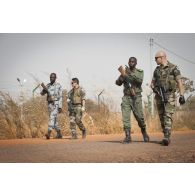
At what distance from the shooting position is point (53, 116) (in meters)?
9.96

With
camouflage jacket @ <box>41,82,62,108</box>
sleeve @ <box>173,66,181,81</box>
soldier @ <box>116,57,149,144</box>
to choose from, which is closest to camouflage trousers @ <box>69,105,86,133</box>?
camouflage jacket @ <box>41,82,62,108</box>

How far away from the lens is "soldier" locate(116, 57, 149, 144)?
→ 8.34 meters

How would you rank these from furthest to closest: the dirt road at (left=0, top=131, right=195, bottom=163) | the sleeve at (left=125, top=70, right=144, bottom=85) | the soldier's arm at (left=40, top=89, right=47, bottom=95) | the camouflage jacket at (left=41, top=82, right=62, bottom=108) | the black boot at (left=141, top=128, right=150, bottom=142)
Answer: the soldier's arm at (left=40, top=89, right=47, bottom=95) < the camouflage jacket at (left=41, top=82, right=62, bottom=108) < the black boot at (left=141, top=128, right=150, bottom=142) < the sleeve at (left=125, top=70, right=144, bottom=85) < the dirt road at (left=0, top=131, right=195, bottom=163)

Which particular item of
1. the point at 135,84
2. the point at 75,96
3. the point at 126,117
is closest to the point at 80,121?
the point at 75,96

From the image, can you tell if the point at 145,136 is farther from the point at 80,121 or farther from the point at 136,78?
the point at 80,121

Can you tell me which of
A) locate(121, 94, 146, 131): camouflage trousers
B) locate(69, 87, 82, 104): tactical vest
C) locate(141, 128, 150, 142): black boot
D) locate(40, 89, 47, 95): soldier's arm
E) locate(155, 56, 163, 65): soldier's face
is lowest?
locate(141, 128, 150, 142): black boot

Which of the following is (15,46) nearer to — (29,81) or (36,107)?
(29,81)

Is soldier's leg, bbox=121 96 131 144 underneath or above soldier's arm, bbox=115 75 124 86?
underneath

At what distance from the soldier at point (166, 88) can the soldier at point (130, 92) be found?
374 mm

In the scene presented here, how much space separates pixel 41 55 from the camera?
8906 millimetres

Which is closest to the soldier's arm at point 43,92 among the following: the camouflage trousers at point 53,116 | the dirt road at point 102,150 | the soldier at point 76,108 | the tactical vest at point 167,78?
the camouflage trousers at point 53,116

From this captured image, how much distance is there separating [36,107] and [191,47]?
141 inches

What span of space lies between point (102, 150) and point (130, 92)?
136cm

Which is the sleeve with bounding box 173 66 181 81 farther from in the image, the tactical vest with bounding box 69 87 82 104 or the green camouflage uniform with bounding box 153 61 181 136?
the tactical vest with bounding box 69 87 82 104
